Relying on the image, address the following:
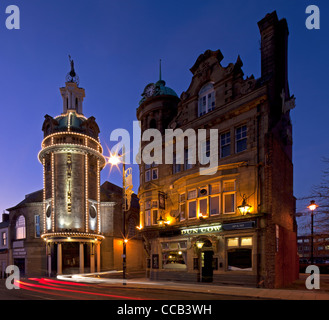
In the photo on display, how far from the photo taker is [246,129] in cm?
2139

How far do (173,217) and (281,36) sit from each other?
17.5 metres

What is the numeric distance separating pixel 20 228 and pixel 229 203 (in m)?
36.3

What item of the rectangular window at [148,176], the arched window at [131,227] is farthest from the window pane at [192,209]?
the arched window at [131,227]

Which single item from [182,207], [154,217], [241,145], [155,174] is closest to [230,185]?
[241,145]

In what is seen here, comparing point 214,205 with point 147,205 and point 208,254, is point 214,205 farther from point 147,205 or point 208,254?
point 147,205

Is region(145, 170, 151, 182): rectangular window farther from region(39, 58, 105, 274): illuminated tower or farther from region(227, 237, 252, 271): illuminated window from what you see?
region(39, 58, 105, 274): illuminated tower

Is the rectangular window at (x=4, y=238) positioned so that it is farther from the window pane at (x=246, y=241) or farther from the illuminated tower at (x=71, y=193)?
the window pane at (x=246, y=241)

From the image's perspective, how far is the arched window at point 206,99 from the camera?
24.5 m

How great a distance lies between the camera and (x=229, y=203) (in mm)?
21391

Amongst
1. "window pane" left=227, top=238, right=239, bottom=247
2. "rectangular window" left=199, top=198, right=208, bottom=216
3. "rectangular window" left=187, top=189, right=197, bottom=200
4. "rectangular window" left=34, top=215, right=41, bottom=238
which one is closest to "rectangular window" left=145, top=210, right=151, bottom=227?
"rectangular window" left=187, top=189, right=197, bottom=200

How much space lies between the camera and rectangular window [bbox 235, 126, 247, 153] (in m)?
21.5

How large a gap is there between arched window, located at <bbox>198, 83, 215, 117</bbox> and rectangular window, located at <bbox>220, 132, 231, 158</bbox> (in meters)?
2.97

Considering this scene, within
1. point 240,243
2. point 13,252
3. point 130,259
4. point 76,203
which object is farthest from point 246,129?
point 13,252
